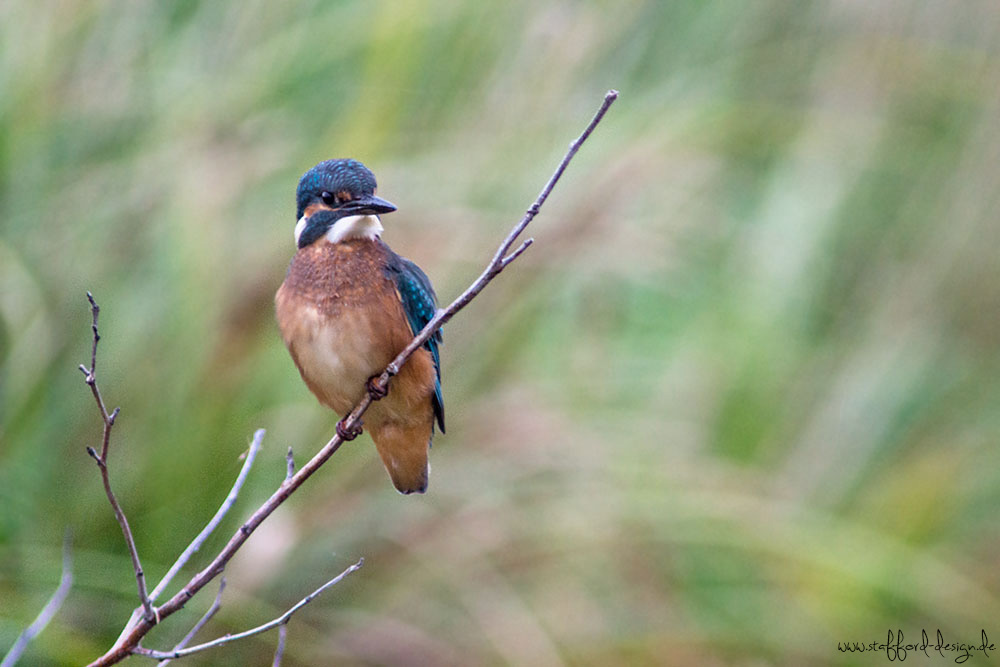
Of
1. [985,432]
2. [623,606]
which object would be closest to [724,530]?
[623,606]

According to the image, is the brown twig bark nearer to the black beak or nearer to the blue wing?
the black beak

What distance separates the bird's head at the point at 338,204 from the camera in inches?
85.3

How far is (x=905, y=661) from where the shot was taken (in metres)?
3.17

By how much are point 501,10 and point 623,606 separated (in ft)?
6.43

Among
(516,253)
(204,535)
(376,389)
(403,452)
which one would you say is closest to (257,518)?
(204,535)

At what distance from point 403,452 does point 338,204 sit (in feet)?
1.80

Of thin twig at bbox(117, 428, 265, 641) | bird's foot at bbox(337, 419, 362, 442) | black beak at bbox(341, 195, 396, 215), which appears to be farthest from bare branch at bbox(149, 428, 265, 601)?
black beak at bbox(341, 195, 396, 215)

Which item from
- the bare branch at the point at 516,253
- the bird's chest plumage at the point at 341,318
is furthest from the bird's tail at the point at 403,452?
the bare branch at the point at 516,253

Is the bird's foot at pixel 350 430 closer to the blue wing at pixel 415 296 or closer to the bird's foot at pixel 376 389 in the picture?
the bird's foot at pixel 376 389

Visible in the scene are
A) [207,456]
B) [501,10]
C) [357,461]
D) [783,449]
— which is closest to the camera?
[207,456]

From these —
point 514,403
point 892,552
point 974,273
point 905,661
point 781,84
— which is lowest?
point 905,661

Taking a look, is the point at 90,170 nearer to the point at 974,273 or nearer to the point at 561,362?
the point at 561,362

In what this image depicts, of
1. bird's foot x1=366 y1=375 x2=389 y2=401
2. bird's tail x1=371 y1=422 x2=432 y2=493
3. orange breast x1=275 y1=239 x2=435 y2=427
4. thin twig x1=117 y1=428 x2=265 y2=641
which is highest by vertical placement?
orange breast x1=275 y1=239 x2=435 y2=427

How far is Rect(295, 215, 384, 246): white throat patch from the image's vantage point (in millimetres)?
2320
